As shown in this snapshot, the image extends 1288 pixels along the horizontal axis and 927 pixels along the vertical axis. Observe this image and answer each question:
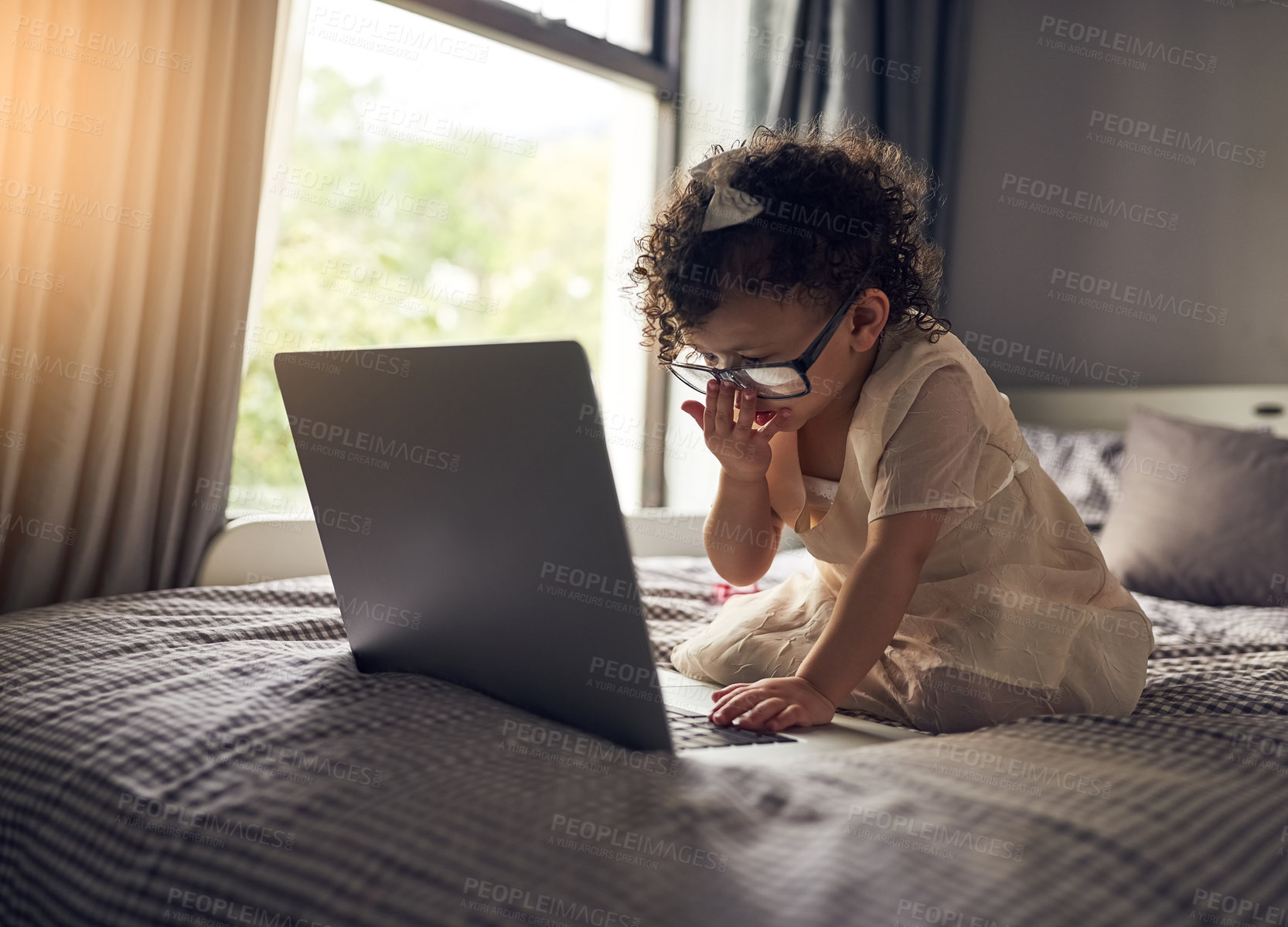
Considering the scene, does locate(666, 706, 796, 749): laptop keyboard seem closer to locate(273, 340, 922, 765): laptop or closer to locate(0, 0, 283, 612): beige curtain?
locate(273, 340, 922, 765): laptop

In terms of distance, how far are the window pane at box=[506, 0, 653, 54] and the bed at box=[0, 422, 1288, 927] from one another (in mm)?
1988

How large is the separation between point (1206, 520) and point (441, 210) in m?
1.75

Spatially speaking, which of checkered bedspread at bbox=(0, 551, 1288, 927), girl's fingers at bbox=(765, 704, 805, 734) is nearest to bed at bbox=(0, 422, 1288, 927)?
checkered bedspread at bbox=(0, 551, 1288, 927)

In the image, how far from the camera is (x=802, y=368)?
966 millimetres

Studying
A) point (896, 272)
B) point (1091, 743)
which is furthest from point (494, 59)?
point (1091, 743)

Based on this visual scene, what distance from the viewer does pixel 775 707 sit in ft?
2.89

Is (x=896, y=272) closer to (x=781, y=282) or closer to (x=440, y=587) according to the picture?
(x=781, y=282)

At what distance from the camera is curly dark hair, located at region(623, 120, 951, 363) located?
3.25 ft

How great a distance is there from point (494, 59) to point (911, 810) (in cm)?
220

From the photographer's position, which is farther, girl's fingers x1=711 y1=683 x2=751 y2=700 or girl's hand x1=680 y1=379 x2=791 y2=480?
girl's hand x1=680 y1=379 x2=791 y2=480

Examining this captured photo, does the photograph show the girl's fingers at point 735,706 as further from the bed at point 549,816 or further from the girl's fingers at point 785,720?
the bed at point 549,816

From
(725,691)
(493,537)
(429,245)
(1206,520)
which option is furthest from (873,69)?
(429,245)

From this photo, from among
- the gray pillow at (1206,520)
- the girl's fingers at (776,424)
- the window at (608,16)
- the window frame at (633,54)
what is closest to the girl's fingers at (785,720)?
the girl's fingers at (776,424)

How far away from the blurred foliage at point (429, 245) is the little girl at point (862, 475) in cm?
242
